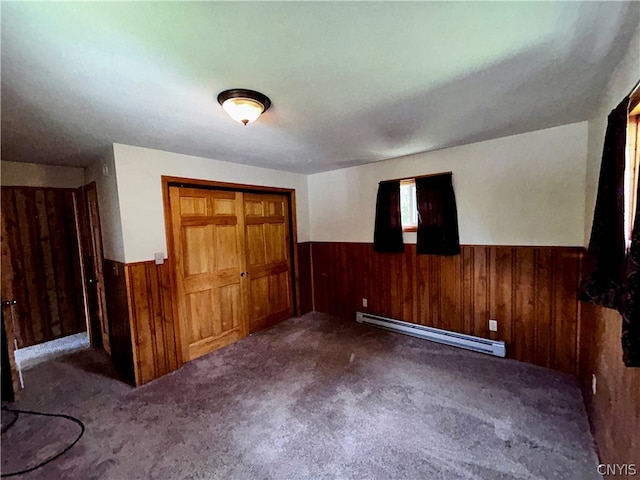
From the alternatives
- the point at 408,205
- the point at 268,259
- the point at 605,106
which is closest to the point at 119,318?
the point at 268,259

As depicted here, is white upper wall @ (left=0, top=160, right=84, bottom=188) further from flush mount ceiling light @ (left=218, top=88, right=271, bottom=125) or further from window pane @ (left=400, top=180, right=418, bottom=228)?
window pane @ (left=400, top=180, right=418, bottom=228)

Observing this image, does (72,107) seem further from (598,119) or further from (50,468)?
(598,119)

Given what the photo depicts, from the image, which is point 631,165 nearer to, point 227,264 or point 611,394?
point 611,394

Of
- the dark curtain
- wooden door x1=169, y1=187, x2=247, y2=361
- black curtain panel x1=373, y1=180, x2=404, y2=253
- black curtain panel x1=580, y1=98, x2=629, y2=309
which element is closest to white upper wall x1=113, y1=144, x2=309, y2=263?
wooden door x1=169, y1=187, x2=247, y2=361

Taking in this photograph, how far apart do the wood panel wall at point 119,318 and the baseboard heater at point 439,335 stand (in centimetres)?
277

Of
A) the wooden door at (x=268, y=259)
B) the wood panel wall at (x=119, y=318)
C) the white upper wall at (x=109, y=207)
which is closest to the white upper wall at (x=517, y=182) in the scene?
the wooden door at (x=268, y=259)

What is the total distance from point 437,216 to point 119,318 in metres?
3.64

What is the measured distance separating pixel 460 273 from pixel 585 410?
1.45m

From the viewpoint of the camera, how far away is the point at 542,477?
1.52m

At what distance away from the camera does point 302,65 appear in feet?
4.43

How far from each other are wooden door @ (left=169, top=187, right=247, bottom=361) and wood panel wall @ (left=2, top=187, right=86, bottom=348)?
1.62m

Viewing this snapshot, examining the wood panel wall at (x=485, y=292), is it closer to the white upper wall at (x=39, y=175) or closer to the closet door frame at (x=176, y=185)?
the closet door frame at (x=176, y=185)

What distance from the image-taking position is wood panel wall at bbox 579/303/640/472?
3.75ft

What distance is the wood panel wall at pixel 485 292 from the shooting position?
2.56 metres
